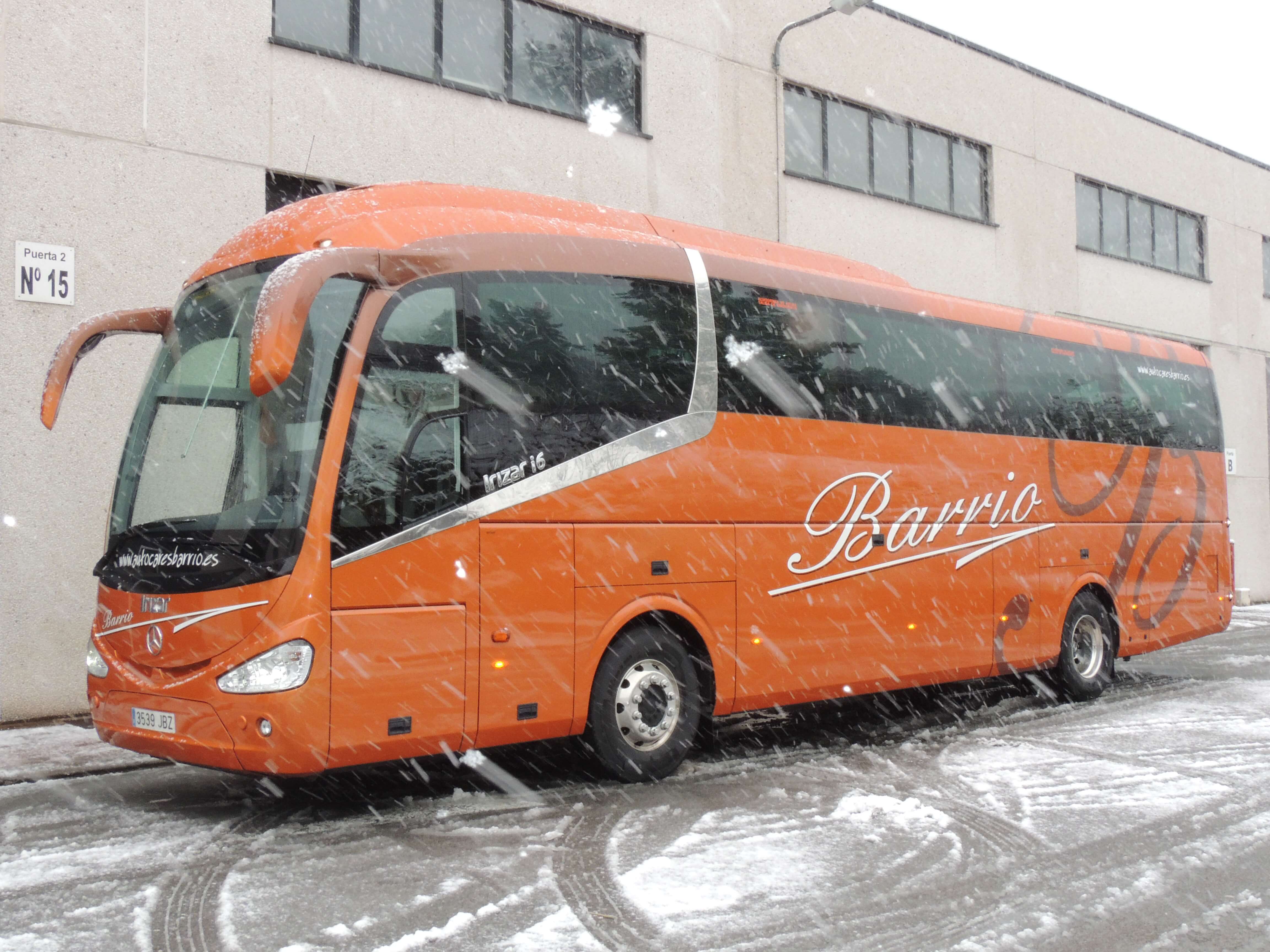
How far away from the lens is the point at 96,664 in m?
7.02

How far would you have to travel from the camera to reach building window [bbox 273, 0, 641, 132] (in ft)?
40.3

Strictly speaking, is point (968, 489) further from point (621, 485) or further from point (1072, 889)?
point (1072, 889)

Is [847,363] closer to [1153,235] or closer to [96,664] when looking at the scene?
[96,664]

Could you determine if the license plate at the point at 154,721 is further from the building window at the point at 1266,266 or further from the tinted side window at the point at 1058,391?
the building window at the point at 1266,266

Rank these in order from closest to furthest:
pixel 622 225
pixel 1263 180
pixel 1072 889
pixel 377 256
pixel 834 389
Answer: pixel 1072 889
pixel 377 256
pixel 622 225
pixel 834 389
pixel 1263 180

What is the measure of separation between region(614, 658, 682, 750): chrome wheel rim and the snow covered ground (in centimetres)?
34

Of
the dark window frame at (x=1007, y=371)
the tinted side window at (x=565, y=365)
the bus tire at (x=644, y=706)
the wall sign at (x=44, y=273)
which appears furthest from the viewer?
the wall sign at (x=44, y=273)

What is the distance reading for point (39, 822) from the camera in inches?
261

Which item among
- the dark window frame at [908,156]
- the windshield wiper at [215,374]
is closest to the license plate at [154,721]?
the windshield wiper at [215,374]

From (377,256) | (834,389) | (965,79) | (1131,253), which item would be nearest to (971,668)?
(834,389)

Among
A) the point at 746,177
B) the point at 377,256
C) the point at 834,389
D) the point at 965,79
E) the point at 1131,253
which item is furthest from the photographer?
the point at 1131,253

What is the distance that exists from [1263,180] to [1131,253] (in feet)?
20.5

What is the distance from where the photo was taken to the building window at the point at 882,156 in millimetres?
16969

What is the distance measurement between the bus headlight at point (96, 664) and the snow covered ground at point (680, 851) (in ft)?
2.50
